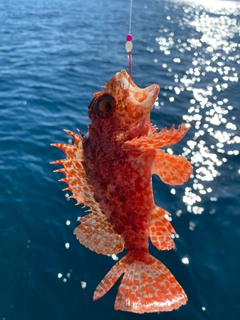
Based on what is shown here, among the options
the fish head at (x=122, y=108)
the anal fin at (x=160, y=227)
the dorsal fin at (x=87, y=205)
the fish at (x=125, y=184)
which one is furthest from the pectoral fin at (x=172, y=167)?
the dorsal fin at (x=87, y=205)

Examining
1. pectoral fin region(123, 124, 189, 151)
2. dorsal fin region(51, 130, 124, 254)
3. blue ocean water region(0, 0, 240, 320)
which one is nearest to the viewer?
pectoral fin region(123, 124, 189, 151)

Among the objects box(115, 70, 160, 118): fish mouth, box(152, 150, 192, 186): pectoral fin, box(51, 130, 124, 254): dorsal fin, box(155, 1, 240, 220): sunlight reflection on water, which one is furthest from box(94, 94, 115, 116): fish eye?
box(155, 1, 240, 220): sunlight reflection on water

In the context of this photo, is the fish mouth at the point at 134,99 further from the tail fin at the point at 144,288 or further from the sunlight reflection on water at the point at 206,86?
the sunlight reflection on water at the point at 206,86

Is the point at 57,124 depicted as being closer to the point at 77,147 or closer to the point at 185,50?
the point at 77,147

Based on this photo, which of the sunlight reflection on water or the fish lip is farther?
the sunlight reflection on water

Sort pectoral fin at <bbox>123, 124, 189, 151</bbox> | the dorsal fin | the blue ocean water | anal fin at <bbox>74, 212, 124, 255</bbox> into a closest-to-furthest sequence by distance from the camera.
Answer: pectoral fin at <bbox>123, 124, 189, 151</bbox>, the dorsal fin, anal fin at <bbox>74, 212, 124, 255</bbox>, the blue ocean water

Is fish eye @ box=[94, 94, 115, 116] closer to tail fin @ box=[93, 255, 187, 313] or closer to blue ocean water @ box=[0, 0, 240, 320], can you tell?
tail fin @ box=[93, 255, 187, 313]
